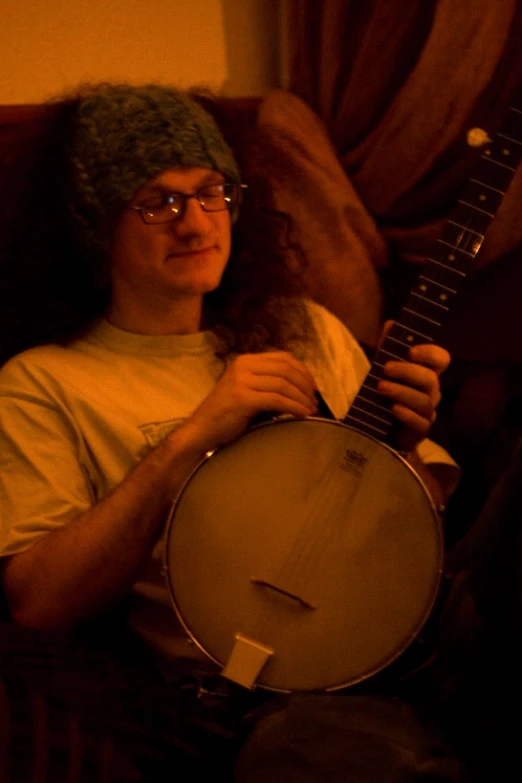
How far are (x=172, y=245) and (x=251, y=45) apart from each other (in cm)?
91

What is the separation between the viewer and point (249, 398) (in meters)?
1.02

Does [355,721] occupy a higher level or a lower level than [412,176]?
lower

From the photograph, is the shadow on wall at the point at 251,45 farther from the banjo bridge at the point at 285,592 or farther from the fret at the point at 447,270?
the banjo bridge at the point at 285,592

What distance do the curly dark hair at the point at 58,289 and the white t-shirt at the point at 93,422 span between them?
79mm

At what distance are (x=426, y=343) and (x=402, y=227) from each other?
650mm

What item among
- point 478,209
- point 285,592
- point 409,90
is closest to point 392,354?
point 478,209

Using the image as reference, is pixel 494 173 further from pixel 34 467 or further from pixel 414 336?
pixel 34 467

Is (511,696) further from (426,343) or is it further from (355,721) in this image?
(426,343)

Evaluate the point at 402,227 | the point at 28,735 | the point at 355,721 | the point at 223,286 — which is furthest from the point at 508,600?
the point at 402,227

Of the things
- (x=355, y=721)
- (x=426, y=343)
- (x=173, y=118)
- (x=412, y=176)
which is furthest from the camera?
(x=412, y=176)

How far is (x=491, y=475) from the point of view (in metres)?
1.37

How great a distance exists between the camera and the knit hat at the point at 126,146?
1.17m

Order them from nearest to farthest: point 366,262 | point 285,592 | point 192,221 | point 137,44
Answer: point 285,592 < point 192,221 < point 366,262 < point 137,44

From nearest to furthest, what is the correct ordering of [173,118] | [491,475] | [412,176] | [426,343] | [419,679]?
[419,679] → [426,343] → [173,118] → [491,475] → [412,176]
